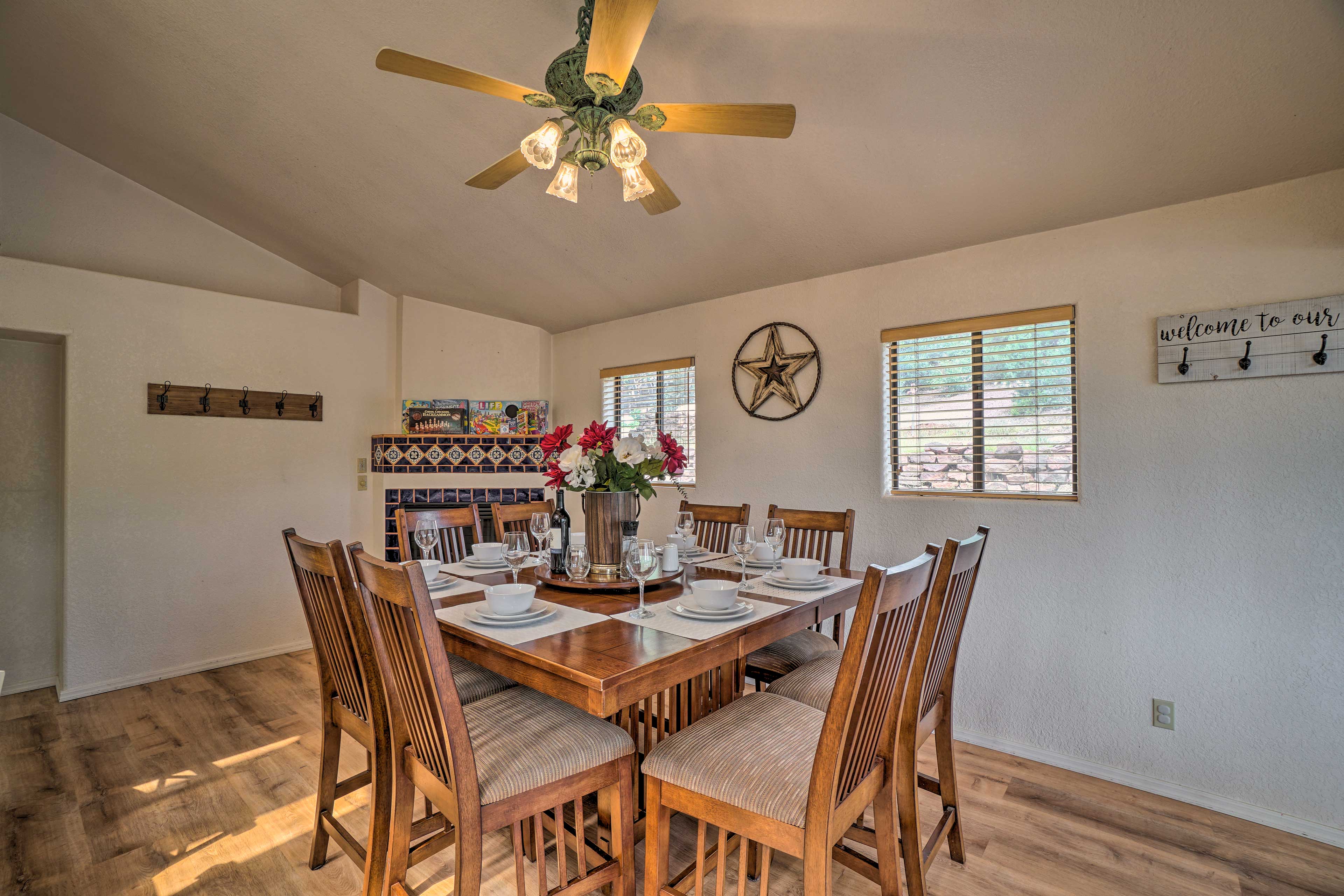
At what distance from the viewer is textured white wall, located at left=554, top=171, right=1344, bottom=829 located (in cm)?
196

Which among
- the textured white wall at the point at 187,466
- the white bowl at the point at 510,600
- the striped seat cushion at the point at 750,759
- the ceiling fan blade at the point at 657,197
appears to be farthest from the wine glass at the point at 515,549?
the textured white wall at the point at 187,466

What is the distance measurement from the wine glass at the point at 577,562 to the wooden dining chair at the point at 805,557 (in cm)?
67

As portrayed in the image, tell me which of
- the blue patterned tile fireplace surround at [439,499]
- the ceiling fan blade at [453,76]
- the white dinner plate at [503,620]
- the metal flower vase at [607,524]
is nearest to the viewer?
the ceiling fan blade at [453,76]

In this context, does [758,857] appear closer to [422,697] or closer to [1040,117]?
[422,697]

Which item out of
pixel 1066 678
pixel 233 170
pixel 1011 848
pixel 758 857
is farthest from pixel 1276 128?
pixel 233 170

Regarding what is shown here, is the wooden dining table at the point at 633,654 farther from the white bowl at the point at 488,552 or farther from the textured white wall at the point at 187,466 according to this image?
the textured white wall at the point at 187,466

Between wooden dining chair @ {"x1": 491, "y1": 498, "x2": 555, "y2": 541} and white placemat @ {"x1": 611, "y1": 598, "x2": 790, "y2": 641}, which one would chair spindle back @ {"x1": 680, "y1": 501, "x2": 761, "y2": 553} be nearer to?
wooden dining chair @ {"x1": 491, "y1": 498, "x2": 555, "y2": 541}

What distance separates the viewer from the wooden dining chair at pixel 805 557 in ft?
7.06

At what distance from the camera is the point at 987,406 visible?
2613 millimetres

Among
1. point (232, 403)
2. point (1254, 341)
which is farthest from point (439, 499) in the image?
point (1254, 341)

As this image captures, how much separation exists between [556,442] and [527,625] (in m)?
0.70

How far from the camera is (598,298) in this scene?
3.76 metres

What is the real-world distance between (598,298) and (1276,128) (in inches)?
119

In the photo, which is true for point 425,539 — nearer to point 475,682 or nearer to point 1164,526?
point 475,682
